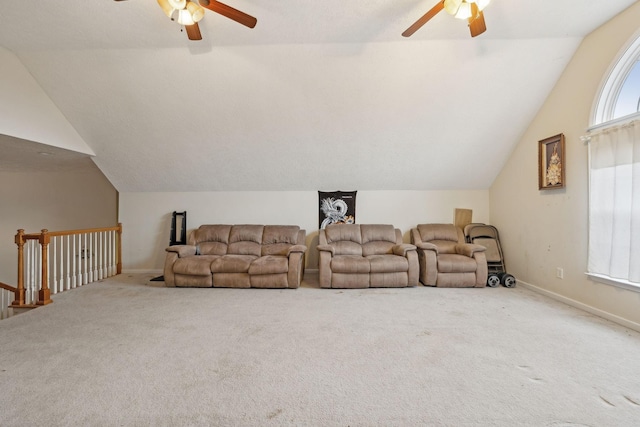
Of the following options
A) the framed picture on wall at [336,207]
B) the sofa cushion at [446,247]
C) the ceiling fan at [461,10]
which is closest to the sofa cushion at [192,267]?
the framed picture on wall at [336,207]

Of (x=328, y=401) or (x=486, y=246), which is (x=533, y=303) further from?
(x=328, y=401)

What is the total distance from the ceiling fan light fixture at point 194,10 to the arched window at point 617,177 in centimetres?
405

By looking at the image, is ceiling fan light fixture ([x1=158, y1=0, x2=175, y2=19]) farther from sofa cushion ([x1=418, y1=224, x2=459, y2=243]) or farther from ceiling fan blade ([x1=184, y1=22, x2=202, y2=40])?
sofa cushion ([x1=418, y1=224, x2=459, y2=243])

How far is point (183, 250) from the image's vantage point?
412cm

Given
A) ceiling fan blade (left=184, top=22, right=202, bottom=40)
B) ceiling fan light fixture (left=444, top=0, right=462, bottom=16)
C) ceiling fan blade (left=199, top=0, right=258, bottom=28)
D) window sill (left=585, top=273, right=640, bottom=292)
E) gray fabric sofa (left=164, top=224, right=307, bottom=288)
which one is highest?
ceiling fan light fixture (left=444, top=0, right=462, bottom=16)

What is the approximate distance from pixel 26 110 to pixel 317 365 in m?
4.75

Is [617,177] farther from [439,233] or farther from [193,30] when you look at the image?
[193,30]

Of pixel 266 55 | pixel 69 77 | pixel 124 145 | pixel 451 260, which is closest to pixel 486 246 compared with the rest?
pixel 451 260

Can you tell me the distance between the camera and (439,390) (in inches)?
66.4

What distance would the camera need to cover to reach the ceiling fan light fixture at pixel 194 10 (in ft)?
7.45

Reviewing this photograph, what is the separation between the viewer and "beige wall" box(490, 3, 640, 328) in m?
2.76

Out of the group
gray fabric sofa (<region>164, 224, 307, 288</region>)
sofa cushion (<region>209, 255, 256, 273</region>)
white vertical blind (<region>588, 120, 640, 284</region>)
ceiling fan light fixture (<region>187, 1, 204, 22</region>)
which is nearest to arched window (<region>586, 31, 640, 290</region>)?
white vertical blind (<region>588, 120, 640, 284</region>)

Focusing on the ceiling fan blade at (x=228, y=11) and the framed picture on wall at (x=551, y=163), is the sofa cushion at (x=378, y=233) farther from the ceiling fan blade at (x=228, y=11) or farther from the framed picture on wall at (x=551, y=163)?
the ceiling fan blade at (x=228, y=11)

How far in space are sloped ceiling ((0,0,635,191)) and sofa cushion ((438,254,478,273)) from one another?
1502 mm
